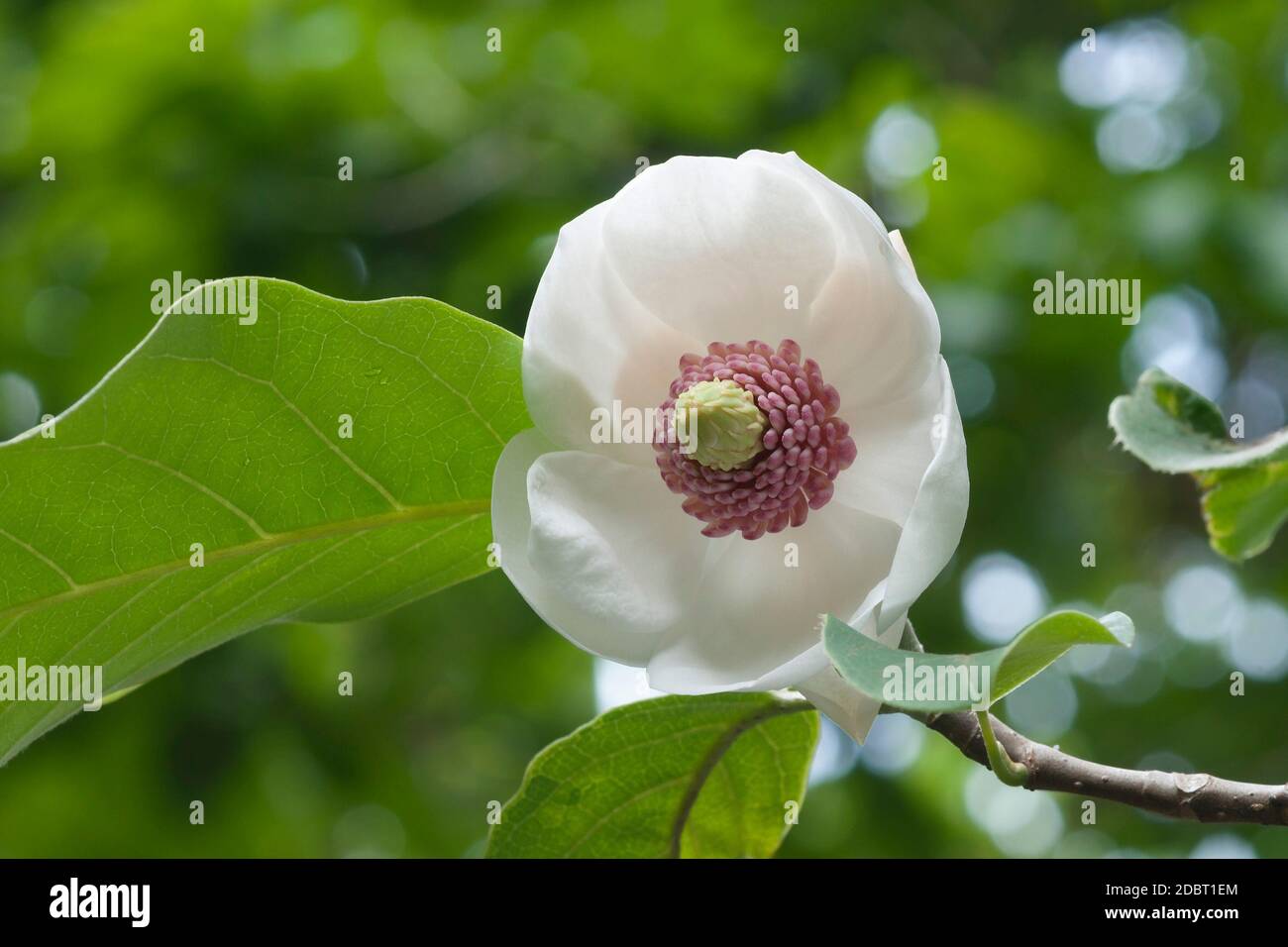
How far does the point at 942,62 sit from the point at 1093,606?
1.94m

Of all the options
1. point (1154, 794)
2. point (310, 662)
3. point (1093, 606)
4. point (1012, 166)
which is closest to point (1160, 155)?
point (1012, 166)

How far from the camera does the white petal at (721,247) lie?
4.00 ft

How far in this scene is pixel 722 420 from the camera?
1262 mm

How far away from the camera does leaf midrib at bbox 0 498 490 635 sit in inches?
50.8

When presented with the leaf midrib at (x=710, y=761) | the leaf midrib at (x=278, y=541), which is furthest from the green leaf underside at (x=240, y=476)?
the leaf midrib at (x=710, y=761)

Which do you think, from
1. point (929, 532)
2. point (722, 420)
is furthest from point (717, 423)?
point (929, 532)

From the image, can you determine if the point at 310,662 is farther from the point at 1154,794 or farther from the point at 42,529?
the point at 1154,794

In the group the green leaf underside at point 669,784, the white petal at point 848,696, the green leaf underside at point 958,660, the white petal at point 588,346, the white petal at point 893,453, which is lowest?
Answer: the green leaf underside at point 669,784

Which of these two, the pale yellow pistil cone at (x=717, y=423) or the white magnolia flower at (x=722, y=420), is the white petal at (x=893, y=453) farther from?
the pale yellow pistil cone at (x=717, y=423)

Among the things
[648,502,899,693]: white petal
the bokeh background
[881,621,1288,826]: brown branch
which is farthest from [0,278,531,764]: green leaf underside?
the bokeh background

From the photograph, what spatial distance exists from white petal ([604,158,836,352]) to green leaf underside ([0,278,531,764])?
17 cm

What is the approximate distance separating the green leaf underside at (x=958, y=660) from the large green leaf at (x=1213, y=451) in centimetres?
12

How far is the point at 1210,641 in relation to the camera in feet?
14.8

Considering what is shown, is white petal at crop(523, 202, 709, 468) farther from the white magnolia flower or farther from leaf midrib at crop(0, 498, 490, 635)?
leaf midrib at crop(0, 498, 490, 635)
